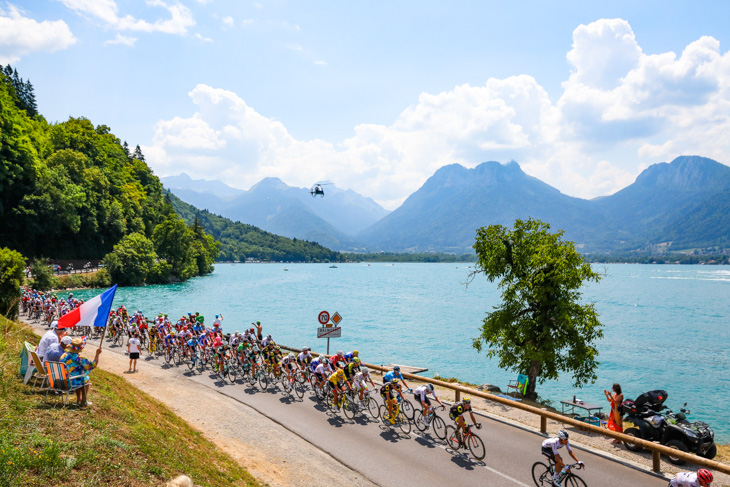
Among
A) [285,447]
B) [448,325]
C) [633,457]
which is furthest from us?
[448,325]

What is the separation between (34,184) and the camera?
77438mm

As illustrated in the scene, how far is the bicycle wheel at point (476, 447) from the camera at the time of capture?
11992 millimetres

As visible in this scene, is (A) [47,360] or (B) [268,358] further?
(B) [268,358]

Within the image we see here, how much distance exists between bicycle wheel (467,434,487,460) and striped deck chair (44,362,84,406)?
1011cm

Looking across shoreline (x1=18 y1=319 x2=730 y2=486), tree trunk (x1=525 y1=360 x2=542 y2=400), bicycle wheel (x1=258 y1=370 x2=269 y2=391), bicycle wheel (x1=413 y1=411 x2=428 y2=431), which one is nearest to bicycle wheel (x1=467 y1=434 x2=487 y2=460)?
bicycle wheel (x1=413 y1=411 x2=428 y2=431)

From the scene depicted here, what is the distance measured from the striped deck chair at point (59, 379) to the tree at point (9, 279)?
2360 cm

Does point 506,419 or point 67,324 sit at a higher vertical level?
point 67,324

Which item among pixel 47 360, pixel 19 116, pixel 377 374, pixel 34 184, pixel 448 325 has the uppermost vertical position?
pixel 19 116

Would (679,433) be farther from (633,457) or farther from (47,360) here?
(47,360)

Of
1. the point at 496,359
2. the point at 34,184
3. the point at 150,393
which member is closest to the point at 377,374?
the point at 150,393

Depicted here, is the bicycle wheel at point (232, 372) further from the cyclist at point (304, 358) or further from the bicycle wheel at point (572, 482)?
the bicycle wheel at point (572, 482)

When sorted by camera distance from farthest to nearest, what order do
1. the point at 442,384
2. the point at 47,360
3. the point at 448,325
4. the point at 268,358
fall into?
the point at 448,325, the point at 268,358, the point at 442,384, the point at 47,360

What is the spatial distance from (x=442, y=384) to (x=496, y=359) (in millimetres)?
31764

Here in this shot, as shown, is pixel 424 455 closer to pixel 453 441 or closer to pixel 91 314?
pixel 453 441
